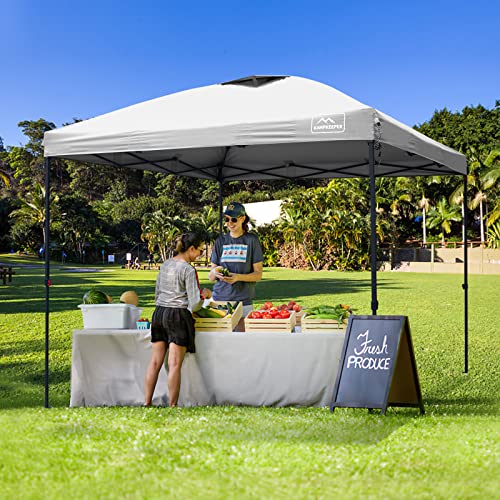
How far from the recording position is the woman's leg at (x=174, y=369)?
17.9 ft

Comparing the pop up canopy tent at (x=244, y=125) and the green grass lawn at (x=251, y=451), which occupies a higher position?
the pop up canopy tent at (x=244, y=125)

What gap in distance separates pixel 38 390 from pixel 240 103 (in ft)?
13.4

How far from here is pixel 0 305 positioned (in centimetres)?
1798

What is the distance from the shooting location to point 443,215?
169 ft

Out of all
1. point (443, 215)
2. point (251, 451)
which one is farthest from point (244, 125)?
point (443, 215)

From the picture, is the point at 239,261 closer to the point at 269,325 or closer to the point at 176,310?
the point at 269,325

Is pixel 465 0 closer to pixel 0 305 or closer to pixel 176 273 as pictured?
pixel 0 305

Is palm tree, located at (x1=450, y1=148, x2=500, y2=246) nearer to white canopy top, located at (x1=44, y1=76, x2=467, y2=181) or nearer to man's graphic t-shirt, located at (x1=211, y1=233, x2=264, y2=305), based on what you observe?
man's graphic t-shirt, located at (x1=211, y1=233, x2=264, y2=305)

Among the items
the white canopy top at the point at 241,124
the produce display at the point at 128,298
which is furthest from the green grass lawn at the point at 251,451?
the white canopy top at the point at 241,124

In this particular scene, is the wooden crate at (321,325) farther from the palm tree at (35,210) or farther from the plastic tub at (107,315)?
the palm tree at (35,210)

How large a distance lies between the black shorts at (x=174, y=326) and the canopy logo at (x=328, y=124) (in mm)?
1802

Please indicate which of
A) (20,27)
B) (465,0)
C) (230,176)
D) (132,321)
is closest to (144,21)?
(20,27)

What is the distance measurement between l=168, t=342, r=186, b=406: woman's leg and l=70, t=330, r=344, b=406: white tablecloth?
19 centimetres

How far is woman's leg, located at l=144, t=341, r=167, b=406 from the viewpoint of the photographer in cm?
552
